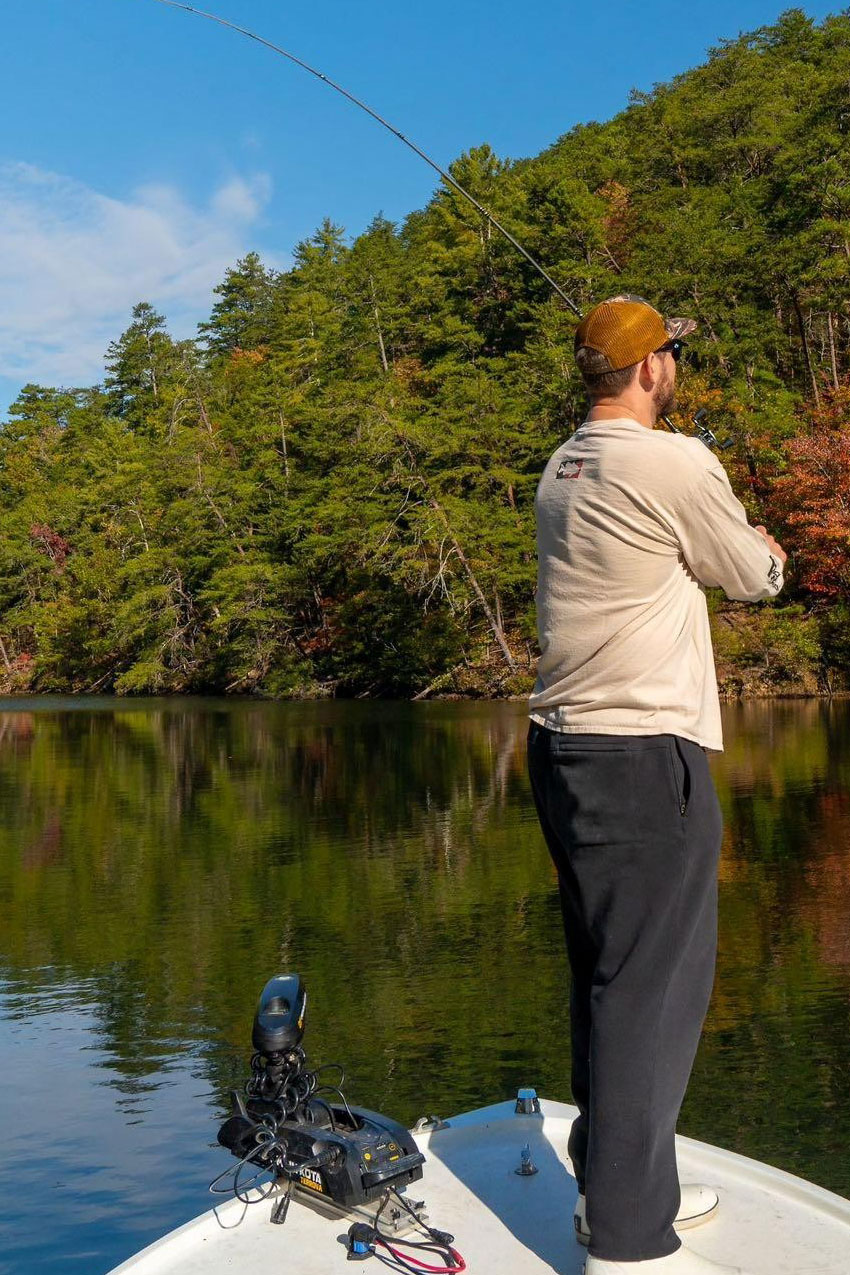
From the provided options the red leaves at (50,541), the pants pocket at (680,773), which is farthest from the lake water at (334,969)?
the red leaves at (50,541)

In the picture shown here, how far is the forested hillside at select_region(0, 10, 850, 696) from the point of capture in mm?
28938

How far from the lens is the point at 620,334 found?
2.42m

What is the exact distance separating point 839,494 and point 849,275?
753cm

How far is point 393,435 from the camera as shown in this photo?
31938mm

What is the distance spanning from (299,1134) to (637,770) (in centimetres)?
113

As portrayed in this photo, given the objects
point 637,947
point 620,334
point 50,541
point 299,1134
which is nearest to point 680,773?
point 637,947

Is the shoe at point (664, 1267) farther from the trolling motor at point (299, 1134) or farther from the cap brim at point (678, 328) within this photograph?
the cap brim at point (678, 328)

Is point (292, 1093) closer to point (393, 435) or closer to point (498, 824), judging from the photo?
point (498, 824)

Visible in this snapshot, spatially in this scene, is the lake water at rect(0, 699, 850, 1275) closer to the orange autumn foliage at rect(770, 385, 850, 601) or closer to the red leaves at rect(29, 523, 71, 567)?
the orange autumn foliage at rect(770, 385, 850, 601)

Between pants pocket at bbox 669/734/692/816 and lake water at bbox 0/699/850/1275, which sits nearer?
pants pocket at bbox 669/734/692/816

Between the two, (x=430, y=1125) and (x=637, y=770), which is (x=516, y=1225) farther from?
(x=637, y=770)

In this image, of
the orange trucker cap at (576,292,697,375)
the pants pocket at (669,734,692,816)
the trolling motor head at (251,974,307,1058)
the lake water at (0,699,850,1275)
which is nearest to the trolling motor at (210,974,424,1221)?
the trolling motor head at (251,974,307,1058)

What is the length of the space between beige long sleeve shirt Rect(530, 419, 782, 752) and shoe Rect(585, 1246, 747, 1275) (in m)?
0.93

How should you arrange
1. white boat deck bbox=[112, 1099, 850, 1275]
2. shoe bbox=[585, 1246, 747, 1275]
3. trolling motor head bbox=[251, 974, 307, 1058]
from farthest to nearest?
trolling motor head bbox=[251, 974, 307, 1058] → white boat deck bbox=[112, 1099, 850, 1275] → shoe bbox=[585, 1246, 747, 1275]
